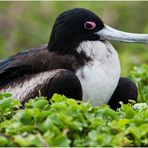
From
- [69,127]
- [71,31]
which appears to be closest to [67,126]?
[69,127]

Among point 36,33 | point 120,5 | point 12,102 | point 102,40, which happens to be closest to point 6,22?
point 36,33

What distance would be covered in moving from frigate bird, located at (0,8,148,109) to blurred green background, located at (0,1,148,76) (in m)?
5.00

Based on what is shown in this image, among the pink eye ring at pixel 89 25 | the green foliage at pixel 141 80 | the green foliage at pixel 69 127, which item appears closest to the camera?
the green foliage at pixel 69 127

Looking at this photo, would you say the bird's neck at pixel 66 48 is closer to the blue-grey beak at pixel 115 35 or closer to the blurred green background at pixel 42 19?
the blue-grey beak at pixel 115 35

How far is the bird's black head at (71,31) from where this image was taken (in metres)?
7.03

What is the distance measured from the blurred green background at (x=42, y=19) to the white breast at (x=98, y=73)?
5.13 m

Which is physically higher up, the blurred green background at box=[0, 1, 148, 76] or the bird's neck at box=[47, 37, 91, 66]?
the bird's neck at box=[47, 37, 91, 66]

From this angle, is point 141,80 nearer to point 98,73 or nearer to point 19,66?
point 98,73

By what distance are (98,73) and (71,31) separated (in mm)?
506

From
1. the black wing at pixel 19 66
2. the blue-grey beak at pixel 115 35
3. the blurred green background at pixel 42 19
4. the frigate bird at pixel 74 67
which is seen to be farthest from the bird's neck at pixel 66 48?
Result: the blurred green background at pixel 42 19

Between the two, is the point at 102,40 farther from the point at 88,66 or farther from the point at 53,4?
the point at 53,4

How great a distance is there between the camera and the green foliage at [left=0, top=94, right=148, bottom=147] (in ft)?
15.5

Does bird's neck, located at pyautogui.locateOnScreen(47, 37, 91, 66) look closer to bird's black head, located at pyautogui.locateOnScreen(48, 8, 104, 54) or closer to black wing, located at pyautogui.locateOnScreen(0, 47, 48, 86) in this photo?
bird's black head, located at pyautogui.locateOnScreen(48, 8, 104, 54)

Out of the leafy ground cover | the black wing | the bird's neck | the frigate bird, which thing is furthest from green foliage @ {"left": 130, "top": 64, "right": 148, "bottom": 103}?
the leafy ground cover
